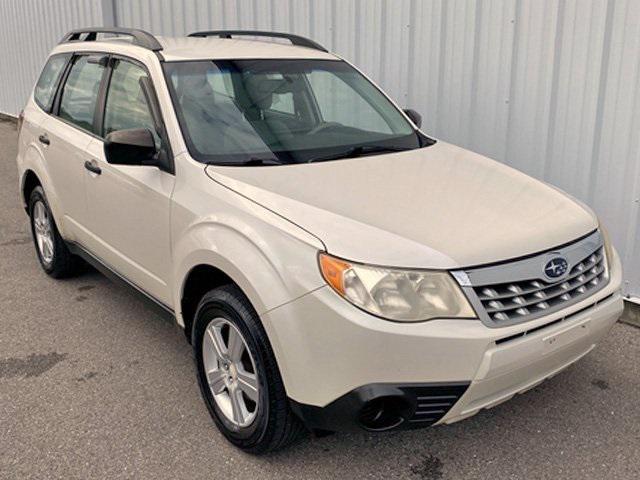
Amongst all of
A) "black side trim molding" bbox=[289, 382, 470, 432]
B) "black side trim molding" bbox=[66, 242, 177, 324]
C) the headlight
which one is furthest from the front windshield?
"black side trim molding" bbox=[289, 382, 470, 432]

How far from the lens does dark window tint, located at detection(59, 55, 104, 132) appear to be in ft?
13.3

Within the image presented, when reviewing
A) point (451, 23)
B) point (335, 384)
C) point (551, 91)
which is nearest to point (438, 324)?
point (335, 384)

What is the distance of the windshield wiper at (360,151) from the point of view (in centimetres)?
325

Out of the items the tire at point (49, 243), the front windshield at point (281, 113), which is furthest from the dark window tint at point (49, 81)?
the front windshield at point (281, 113)

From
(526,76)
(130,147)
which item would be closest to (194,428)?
(130,147)

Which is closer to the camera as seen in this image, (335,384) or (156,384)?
(335,384)

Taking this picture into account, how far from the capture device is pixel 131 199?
346cm

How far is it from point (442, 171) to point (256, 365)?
133 centimetres

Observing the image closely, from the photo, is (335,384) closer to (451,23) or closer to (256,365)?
(256,365)

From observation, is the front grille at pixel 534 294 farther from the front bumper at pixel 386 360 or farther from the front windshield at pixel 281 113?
the front windshield at pixel 281 113

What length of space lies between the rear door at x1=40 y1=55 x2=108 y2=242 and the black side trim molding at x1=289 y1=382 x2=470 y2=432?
92.7 inches

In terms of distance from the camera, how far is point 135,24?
898cm

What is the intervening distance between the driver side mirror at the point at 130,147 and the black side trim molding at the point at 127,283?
2.47ft

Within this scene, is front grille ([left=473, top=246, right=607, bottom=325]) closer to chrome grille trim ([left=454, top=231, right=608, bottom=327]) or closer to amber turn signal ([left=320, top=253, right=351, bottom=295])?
chrome grille trim ([left=454, top=231, right=608, bottom=327])
